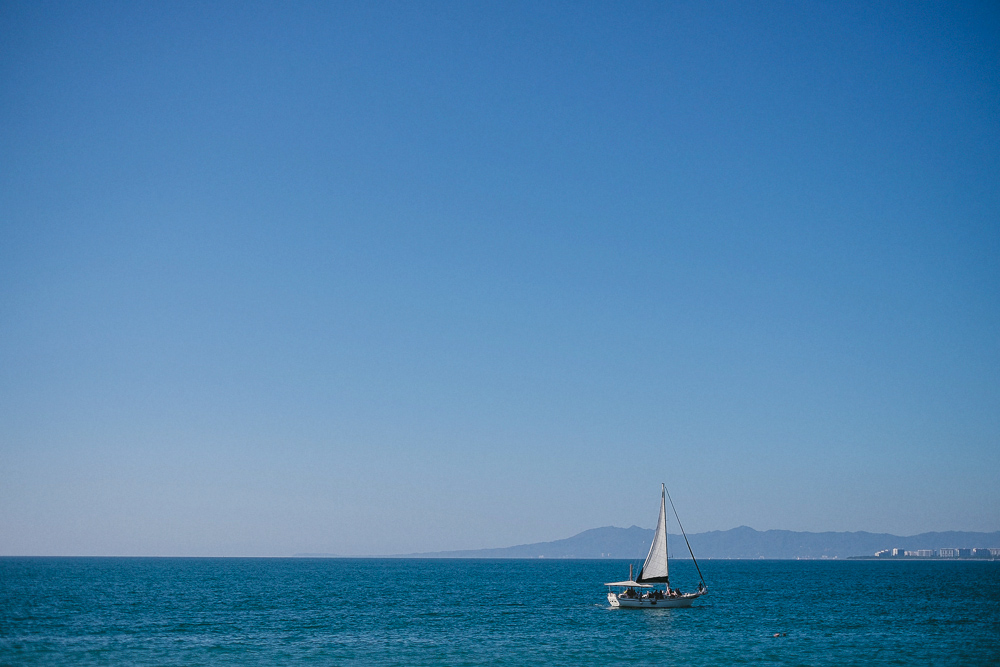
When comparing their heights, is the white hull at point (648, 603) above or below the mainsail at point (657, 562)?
below

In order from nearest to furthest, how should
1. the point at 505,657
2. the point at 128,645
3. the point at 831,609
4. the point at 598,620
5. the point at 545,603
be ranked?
the point at 505,657, the point at 128,645, the point at 598,620, the point at 831,609, the point at 545,603

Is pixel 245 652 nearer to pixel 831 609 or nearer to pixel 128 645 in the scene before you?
pixel 128 645

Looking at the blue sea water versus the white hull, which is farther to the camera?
the white hull

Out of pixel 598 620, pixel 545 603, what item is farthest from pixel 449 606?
pixel 598 620

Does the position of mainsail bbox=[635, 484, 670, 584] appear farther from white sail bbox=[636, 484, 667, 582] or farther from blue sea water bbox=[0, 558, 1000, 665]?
blue sea water bbox=[0, 558, 1000, 665]

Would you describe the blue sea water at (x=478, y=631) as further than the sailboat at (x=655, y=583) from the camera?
No

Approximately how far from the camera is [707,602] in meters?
94.8

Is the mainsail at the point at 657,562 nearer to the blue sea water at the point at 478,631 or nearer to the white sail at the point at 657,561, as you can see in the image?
the white sail at the point at 657,561

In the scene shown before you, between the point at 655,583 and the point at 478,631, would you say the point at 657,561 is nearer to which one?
the point at 655,583

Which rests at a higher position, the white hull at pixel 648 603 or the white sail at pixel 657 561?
the white sail at pixel 657 561

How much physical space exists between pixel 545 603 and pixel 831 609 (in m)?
30.5

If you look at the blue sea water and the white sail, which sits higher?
the white sail

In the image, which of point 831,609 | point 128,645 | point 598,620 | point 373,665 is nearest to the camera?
point 373,665

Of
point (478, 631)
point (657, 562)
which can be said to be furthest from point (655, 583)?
point (478, 631)
